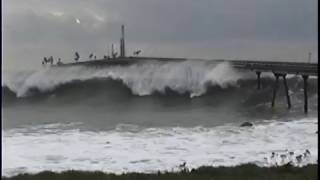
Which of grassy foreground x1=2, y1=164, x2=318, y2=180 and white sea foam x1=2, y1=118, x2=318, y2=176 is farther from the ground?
grassy foreground x1=2, y1=164, x2=318, y2=180

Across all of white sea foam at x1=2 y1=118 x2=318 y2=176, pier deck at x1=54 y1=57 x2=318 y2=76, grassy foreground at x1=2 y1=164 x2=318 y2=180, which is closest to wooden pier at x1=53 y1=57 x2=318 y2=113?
pier deck at x1=54 y1=57 x2=318 y2=76

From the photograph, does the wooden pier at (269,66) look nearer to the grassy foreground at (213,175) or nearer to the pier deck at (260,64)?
the pier deck at (260,64)

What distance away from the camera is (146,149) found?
1827 centimetres

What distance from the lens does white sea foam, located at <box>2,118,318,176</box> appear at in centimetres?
1495

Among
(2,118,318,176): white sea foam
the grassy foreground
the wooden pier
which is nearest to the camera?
the grassy foreground

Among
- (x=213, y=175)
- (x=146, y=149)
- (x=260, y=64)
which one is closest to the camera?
(x=213, y=175)

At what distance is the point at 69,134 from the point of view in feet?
80.5

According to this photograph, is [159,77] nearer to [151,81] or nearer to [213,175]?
[151,81]

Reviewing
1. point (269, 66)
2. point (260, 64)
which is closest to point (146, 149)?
point (269, 66)

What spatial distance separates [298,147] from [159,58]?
57372 mm

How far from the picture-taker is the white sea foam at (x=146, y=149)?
14953 mm

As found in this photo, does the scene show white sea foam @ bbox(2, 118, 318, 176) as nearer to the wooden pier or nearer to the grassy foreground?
the grassy foreground

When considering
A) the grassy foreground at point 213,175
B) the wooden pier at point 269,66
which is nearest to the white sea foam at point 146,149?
the grassy foreground at point 213,175

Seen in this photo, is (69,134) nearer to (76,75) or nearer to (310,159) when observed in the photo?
(310,159)
